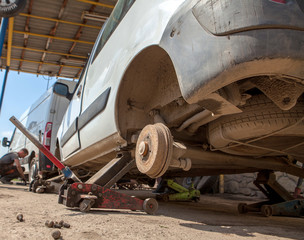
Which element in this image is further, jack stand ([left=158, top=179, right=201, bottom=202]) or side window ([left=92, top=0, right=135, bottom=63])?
jack stand ([left=158, top=179, right=201, bottom=202])

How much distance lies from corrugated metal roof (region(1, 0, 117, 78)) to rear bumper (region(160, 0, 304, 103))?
6.12 m

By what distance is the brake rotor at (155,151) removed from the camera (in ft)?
5.26

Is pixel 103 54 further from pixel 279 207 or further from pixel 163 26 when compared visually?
pixel 279 207

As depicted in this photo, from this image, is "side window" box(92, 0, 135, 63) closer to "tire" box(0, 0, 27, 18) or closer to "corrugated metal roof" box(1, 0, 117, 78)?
"tire" box(0, 0, 27, 18)

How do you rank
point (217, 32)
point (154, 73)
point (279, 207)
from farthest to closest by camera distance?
point (279, 207)
point (154, 73)
point (217, 32)

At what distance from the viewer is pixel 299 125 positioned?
1693mm

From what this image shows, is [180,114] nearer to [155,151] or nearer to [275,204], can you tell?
[155,151]

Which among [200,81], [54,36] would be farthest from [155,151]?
[54,36]

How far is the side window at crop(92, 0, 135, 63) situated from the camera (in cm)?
237

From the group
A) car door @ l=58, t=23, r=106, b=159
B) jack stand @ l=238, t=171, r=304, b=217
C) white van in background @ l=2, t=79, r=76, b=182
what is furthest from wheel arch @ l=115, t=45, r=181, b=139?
white van in background @ l=2, t=79, r=76, b=182

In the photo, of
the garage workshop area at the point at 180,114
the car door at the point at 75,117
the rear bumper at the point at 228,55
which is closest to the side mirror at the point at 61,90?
the garage workshop area at the point at 180,114

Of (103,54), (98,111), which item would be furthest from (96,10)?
(98,111)

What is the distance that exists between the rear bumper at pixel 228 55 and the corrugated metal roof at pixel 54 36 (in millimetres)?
6122

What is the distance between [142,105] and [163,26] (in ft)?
2.89
